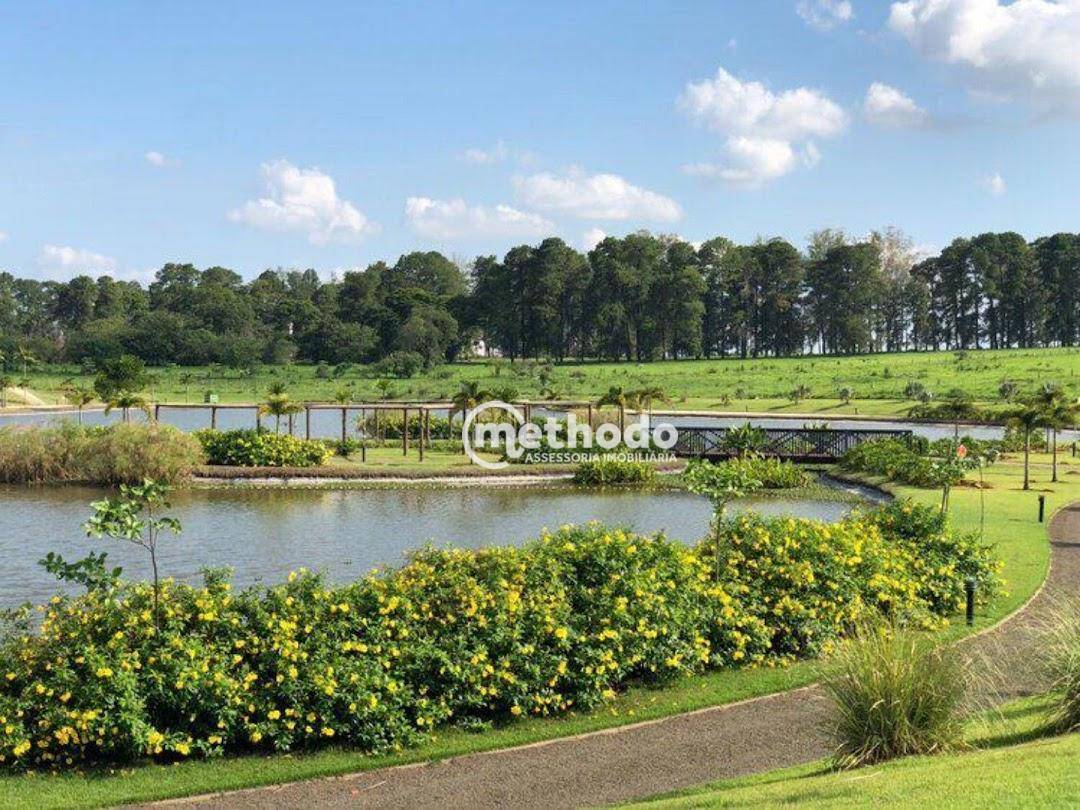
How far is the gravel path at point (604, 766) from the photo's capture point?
7551mm

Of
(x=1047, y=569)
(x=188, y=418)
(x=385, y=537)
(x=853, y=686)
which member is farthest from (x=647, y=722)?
(x=188, y=418)

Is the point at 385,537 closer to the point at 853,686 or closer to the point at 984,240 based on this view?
the point at 853,686

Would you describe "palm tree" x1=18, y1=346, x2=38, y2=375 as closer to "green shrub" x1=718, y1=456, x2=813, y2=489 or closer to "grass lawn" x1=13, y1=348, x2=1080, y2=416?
"grass lawn" x1=13, y1=348, x2=1080, y2=416

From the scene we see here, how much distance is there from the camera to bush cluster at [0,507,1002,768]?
807cm

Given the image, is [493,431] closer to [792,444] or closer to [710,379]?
[792,444]

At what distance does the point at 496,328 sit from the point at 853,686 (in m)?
97.4

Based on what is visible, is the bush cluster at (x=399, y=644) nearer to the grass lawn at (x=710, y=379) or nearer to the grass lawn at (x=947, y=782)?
the grass lawn at (x=947, y=782)

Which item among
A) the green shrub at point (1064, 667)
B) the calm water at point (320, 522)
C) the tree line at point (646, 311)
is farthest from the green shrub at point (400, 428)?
the tree line at point (646, 311)

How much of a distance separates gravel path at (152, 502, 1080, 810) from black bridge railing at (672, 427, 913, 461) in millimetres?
25276

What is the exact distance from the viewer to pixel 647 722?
30.0 ft

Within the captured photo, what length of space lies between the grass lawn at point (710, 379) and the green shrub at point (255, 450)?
32.8 meters

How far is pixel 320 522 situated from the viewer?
2184 centimetres

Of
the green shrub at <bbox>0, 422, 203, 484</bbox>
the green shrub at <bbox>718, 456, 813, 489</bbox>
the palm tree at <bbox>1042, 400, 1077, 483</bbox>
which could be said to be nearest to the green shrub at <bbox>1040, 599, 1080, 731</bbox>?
the green shrub at <bbox>718, 456, 813, 489</bbox>

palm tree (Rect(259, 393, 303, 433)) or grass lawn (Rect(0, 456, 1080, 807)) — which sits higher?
palm tree (Rect(259, 393, 303, 433))
